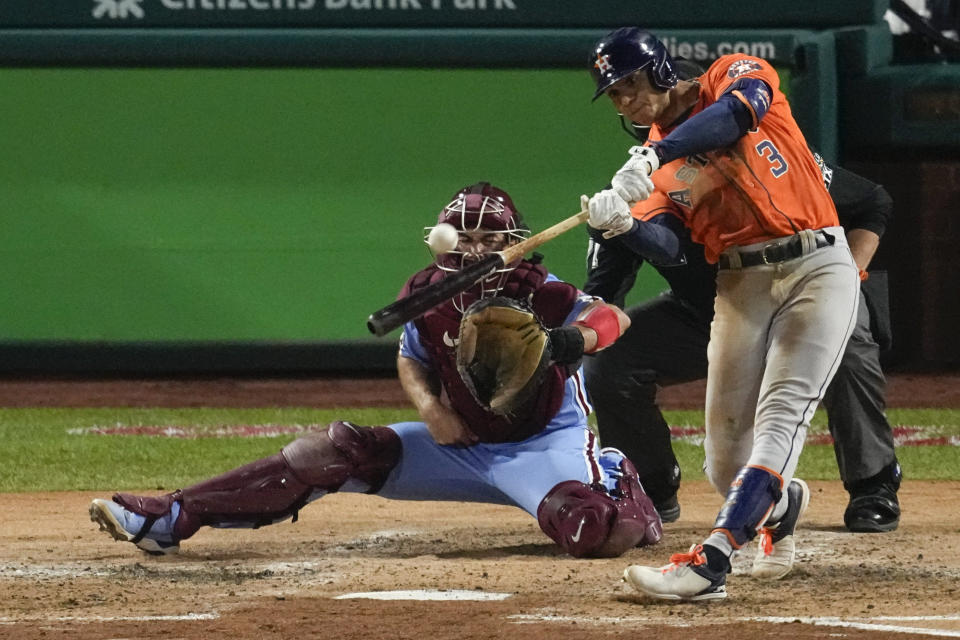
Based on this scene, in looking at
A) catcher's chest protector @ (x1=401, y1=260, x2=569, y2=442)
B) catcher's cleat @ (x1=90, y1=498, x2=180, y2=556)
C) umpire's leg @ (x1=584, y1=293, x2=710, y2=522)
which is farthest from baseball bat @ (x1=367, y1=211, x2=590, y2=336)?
umpire's leg @ (x1=584, y1=293, x2=710, y2=522)

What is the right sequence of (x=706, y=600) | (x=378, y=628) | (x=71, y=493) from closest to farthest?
(x=378, y=628)
(x=706, y=600)
(x=71, y=493)

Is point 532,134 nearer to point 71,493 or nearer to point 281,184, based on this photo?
point 281,184

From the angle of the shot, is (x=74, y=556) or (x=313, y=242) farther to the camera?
(x=313, y=242)

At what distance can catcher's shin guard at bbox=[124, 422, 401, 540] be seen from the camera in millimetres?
5117

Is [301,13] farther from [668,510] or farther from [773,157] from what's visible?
[773,157]

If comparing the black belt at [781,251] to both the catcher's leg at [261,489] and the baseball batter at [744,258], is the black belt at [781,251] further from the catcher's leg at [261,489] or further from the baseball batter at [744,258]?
the catcher's leg at [261,489]

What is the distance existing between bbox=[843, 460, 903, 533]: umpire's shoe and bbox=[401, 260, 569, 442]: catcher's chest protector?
1.19 metres

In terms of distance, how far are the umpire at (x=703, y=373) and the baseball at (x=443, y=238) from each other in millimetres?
831

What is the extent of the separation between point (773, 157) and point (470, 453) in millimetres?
1412

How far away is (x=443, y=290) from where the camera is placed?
4492 mm

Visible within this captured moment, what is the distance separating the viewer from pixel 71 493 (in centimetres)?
698

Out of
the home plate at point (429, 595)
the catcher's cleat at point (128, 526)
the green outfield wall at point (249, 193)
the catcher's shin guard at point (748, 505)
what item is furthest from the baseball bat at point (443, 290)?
the green outfield wall at point (249, 193)

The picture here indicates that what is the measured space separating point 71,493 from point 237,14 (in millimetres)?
4377

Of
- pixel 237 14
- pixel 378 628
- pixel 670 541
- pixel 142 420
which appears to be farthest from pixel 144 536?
pixel 237 14
